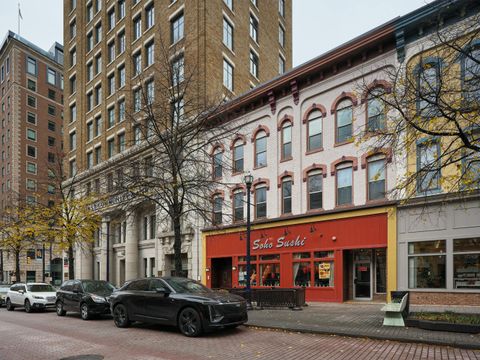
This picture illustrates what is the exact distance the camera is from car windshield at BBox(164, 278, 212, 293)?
39.1 feet

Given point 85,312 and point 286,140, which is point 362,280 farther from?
point 85,312

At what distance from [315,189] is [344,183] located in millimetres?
1700

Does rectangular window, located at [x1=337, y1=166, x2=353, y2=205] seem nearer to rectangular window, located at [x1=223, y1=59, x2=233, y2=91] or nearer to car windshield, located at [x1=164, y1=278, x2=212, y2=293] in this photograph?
car windshield, located at [x1=164, y1=278, x2=212, y2=293]

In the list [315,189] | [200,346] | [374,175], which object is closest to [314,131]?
[315,189]

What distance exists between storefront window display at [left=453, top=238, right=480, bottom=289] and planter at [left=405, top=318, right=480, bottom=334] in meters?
5.72

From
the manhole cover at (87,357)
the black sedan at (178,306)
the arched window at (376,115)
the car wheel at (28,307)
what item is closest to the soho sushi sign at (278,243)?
the arched window at (376,115)

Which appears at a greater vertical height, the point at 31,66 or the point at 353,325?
the point at 31,66

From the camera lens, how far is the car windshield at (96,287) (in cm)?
1676

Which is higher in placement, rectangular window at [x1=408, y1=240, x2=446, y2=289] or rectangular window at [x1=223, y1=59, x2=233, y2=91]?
rectangular window at [x1=223, y1=59, x2=233, y2=91]

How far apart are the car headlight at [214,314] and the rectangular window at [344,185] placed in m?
10.6

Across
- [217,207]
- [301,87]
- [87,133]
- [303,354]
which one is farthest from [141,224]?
[303,354]

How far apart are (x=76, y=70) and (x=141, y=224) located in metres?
20.7

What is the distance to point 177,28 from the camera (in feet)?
101

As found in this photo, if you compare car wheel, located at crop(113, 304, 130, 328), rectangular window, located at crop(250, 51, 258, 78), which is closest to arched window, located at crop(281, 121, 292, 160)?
car wheel, located at crop(113, 304, 130, 328)
